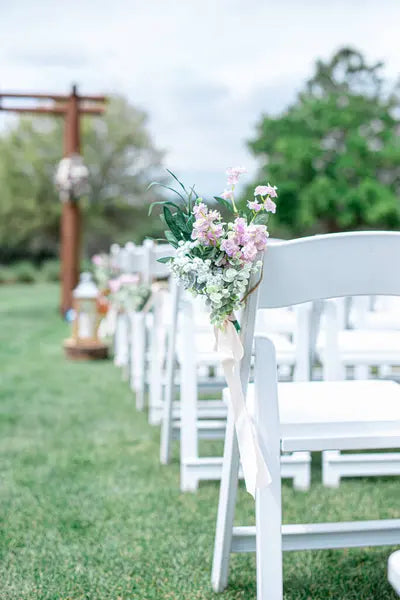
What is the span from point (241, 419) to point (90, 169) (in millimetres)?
26500

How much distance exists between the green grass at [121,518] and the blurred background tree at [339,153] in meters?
21.0

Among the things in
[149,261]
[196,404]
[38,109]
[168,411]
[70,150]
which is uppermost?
[38,109]

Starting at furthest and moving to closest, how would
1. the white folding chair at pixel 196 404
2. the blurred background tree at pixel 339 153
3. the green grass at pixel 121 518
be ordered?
the blurred background tree at pixel 339 153 → the white folding chair at pixel 196 404 → the green grass at pixel 121 518

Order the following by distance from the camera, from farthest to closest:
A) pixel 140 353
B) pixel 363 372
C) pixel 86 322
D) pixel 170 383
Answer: pixel 86 322
pixel 140 353
pixel 363 372
pixel 170 383

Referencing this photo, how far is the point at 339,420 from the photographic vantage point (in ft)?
5.45

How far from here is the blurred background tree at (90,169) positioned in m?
26.3

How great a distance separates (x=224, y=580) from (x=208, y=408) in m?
1.81

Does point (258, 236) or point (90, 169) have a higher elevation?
point (90, 169)

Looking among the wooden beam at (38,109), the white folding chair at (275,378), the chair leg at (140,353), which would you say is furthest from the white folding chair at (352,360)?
the wooden beam at (38,109)

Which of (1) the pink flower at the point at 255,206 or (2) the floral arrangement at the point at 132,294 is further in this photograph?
(2) the floral arrangement at the point at 132,294

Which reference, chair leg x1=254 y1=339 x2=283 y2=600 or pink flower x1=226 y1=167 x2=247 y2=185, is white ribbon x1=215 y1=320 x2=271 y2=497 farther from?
pink flower x1=226 y1=167 x2=247 y2=185

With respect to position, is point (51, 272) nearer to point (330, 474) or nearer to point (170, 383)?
point (170, 383)

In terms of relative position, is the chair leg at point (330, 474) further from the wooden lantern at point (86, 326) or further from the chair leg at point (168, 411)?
the wooden lantern at point (86, 326)

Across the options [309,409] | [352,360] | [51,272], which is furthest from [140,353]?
[51,272]
